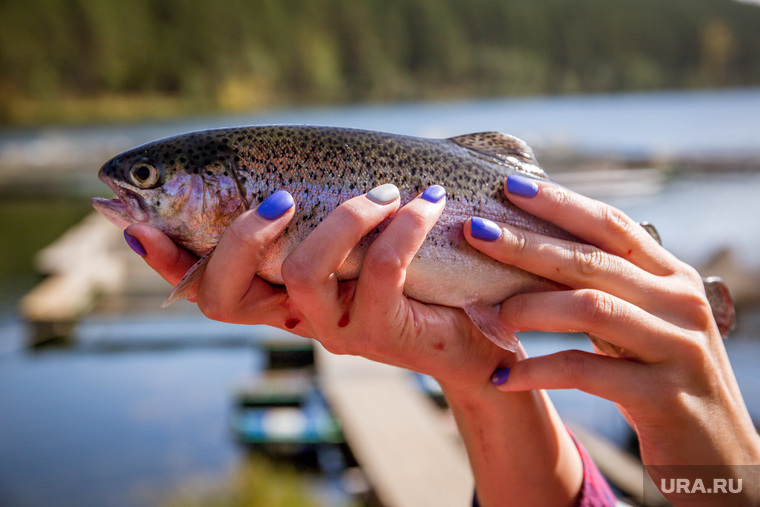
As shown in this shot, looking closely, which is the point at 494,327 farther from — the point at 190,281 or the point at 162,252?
the point at 162,252

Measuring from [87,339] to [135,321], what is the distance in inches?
49.2

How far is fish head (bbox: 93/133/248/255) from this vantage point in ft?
5.30

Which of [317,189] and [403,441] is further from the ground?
[317,189]

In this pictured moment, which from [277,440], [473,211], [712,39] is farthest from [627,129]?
→ [473,211]

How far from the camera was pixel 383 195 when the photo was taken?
1.42 m

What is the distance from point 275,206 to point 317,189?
0.65 ft

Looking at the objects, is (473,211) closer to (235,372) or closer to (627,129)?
(235,372)

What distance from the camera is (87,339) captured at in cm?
1475

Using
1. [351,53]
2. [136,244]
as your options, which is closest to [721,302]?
[136,244]

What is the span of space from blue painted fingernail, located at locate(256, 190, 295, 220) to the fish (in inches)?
4.9

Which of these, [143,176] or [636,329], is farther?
[143,176]

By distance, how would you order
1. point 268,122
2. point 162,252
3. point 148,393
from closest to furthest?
1. point 162,252
2. point 268,122
3. point 148,393

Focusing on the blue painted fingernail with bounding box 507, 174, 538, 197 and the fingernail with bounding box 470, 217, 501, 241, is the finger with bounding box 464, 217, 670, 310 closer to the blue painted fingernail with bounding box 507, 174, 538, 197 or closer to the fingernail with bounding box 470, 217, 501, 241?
the fingernail with bounding box 470, 217, 501, 241

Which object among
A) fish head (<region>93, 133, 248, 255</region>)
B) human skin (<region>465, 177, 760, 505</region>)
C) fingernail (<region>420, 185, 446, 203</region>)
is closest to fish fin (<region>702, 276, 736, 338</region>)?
human skin (<region>465, 177, 760, 505</region>)
